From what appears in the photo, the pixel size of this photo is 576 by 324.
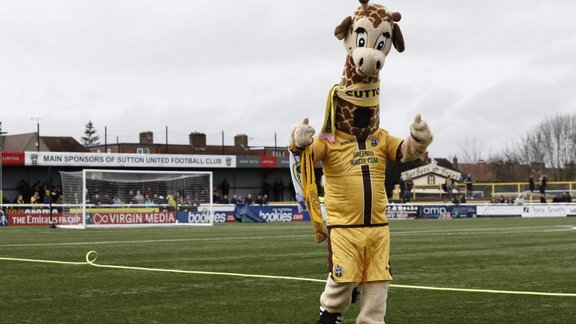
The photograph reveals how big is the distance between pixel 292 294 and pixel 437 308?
1.91 metres

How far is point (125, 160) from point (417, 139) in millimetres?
47423

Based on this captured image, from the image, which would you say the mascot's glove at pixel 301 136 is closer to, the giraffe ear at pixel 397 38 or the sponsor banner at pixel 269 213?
the giraffe ear at pixel 397 38

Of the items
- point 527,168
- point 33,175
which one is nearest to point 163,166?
point 33,175

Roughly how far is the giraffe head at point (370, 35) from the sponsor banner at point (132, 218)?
100ft

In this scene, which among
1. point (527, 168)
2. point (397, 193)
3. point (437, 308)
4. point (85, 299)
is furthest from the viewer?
point (527, 168)

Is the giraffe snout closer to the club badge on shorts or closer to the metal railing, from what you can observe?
the club badge on shorts

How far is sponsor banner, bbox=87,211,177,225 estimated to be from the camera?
3703 centimetres

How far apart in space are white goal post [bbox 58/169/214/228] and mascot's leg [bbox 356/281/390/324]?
3008 centimetres

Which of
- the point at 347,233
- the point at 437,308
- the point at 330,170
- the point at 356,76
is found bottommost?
the point at 437,308

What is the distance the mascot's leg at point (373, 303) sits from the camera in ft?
23.2

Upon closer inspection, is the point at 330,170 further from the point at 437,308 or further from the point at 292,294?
the point at 292,294

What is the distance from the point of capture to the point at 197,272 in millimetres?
13602

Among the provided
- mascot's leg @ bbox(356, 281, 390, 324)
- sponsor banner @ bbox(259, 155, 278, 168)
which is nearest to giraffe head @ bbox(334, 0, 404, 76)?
mascot's leg @ bbox(356, 281, 390, 324)

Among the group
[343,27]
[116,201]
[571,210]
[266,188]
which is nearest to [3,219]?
[116,201]
